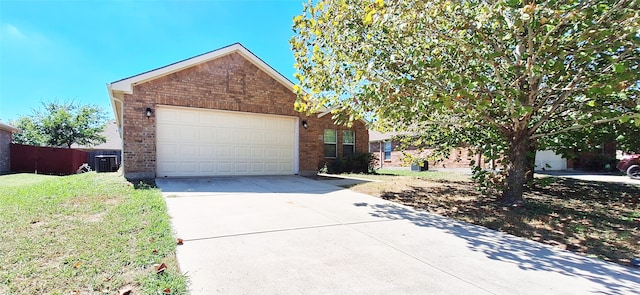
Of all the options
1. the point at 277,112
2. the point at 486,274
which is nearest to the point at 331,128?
the point at 277,112

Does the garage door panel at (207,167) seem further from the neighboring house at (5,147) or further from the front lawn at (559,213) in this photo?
the neighboring house at (5,147)

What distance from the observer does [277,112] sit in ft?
37.4

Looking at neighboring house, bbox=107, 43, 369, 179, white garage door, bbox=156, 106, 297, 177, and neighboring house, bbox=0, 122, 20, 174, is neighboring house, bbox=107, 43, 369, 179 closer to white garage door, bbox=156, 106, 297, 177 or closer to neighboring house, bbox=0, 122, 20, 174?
white garage door, bbox=156, 106, 297, 177

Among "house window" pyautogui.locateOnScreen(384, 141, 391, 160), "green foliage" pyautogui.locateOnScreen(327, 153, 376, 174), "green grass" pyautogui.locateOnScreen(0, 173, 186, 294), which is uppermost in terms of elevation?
"house window" pyautogui.locateOnScreen(384, 141, 391, 160)

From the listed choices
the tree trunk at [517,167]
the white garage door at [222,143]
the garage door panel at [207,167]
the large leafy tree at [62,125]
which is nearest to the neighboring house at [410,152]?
the white garage door at [222,143]

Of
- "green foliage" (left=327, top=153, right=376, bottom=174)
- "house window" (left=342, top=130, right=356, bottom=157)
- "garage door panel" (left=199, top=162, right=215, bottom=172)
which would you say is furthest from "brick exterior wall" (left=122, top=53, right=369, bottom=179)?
"house window" (left=342, top=130, right=356, bottom=157)

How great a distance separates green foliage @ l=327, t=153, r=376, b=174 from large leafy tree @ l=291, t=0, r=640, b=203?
24.9 feet

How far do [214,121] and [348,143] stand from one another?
702 centimetres

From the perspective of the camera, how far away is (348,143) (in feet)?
50.6

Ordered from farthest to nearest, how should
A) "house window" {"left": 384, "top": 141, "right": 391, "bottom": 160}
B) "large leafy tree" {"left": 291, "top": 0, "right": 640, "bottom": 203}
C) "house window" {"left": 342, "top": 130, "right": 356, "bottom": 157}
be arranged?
"house window" {"left": 384, "top": 141, "right": 391, "bottom": 160}, "house window" {"left": 342, "top": 130, "right": 356, "bottom": 157}, "large leafy tree" {"left": 291, "top": 0, "right": 640, "bottom": 203}

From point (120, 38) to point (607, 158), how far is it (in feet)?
86.8

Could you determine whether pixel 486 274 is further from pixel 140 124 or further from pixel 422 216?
pixel 140 124

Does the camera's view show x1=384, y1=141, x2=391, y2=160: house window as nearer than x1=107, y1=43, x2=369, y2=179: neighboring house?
No

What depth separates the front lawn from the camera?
4.35 metres
